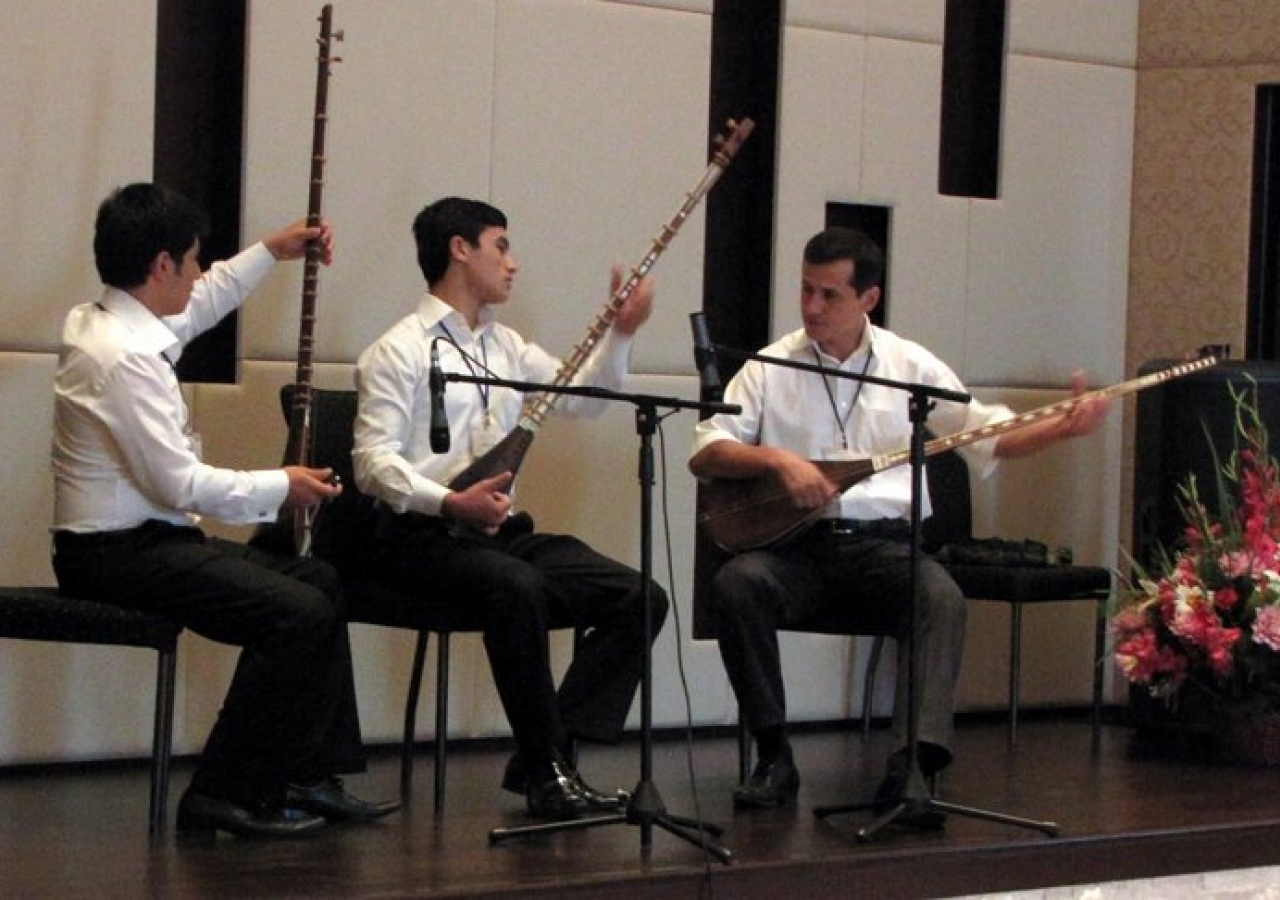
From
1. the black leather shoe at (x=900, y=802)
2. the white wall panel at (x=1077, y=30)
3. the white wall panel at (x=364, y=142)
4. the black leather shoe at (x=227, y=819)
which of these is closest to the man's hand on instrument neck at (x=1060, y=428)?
the black leather shoe at (x=900, y=802)

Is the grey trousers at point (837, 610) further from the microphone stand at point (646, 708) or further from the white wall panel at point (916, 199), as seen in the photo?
the white wall panel at point (916, 199)

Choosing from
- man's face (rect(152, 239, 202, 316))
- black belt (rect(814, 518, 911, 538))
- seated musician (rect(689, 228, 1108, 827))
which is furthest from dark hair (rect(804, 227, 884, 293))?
man's face (rect(152, 239, 202, 316))

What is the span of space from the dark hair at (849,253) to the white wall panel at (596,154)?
0.83 m

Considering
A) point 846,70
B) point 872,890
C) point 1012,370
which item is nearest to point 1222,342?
point 1012,370

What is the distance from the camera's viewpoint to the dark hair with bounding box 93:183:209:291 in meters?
3.69

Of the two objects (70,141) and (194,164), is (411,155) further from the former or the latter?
(70,141)

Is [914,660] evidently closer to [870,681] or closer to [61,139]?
[870,681]

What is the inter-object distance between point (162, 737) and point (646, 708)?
A: 0.89m

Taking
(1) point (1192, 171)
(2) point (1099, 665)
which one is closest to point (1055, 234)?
(1) point (1192, 171)

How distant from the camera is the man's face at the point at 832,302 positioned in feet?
14.2

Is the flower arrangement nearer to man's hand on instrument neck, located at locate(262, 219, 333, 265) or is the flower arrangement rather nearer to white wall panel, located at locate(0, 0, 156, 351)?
man's hand on instrument neck, located at locate(262, 219, 333, 265)

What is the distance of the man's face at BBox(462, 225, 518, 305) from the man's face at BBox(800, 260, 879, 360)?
2.13 feet

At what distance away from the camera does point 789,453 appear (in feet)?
13.6

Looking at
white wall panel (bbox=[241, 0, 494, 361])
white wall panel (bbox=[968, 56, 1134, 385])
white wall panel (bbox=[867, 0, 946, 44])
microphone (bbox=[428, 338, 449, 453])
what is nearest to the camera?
microphone (bbox=[428, 338, 449, 453])
